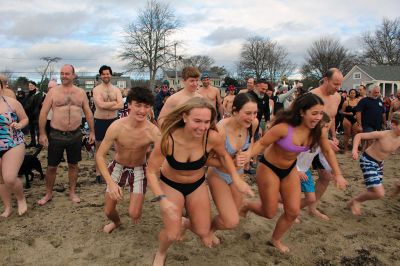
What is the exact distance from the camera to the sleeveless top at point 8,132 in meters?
4.53

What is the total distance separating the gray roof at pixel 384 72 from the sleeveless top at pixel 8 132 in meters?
49.9

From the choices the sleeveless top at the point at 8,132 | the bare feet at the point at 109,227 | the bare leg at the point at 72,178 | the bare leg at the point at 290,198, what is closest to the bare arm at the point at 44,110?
the sleeveless top at the point at 8,132

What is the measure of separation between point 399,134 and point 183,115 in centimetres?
324

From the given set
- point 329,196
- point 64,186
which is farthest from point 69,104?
point 329,196

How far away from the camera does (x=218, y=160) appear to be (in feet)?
11.7

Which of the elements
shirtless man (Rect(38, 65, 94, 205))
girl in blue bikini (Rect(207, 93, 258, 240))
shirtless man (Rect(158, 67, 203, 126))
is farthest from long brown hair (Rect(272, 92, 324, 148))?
shirtless man (Rect(38, 65, 94, 205))

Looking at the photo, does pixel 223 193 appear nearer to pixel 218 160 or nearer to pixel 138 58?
pixel 218 160

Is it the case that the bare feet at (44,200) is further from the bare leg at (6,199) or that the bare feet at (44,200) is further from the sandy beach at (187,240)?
the bare leg at (6,199)

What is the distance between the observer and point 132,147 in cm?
398

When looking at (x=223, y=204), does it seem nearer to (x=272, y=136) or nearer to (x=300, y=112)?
(x=272, y=136)

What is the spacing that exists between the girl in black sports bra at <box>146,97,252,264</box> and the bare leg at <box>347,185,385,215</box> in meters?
2.35

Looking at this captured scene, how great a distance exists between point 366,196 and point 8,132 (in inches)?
190

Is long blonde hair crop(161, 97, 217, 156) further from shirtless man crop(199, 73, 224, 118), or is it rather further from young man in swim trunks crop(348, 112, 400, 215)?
shirtless man crop(199, 73, 224, 118)

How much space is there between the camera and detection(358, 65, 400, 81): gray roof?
4641 cm
